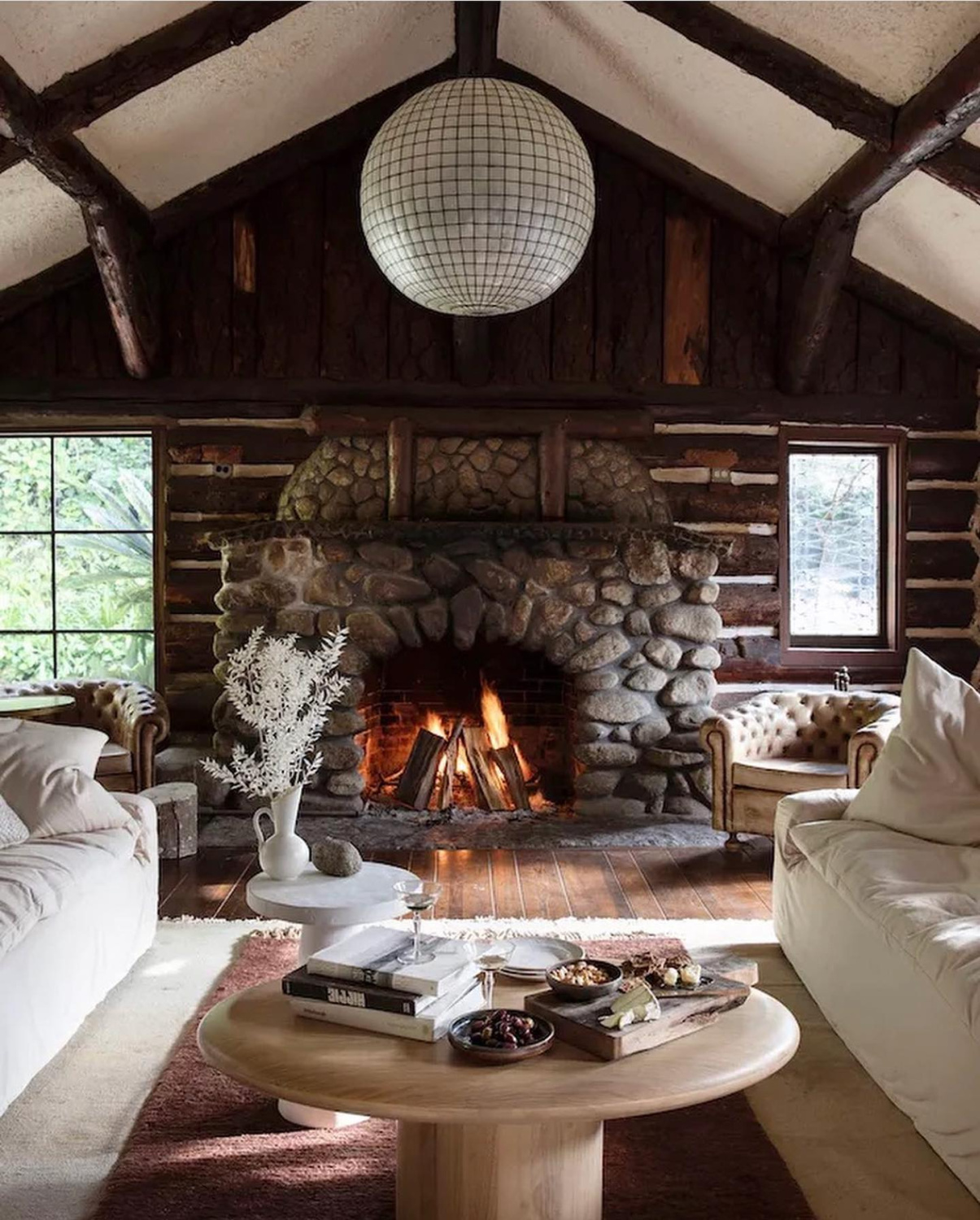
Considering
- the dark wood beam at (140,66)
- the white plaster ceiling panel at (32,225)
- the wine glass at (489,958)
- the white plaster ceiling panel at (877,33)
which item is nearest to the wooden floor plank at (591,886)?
the wine glass at (489,958)

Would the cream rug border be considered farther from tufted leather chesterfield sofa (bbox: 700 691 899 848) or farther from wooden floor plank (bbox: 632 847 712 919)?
tufted leather chesterfield sofa (bbox: 700 691 899 848)

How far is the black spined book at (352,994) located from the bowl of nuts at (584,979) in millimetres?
294

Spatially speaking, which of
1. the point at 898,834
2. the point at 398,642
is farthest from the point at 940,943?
the point at 398,642

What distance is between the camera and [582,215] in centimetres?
417

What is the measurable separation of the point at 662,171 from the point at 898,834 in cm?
470

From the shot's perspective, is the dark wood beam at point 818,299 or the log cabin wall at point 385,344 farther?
the log cabin wall at point 385,344

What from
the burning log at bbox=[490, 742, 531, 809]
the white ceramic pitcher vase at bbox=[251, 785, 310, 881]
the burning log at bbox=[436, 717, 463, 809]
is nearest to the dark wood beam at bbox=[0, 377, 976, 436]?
the burning log at bbox=[436, 717, 463, 809]

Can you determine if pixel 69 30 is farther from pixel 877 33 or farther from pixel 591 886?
pixel 591 886

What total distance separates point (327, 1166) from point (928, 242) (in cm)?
579

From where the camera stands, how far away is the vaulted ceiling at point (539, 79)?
511cm

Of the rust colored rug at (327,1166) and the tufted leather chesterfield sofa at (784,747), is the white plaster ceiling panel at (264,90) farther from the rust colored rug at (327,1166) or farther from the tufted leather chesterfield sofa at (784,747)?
the rust colored rug at (327,1166)

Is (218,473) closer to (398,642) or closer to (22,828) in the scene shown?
(398,642)

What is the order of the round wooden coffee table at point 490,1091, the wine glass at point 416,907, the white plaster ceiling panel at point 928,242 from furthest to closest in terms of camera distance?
the white plaster ceiling panel at point 928,242
the wine glass at point 416,907
the round wooden coffee table at point 490,1091

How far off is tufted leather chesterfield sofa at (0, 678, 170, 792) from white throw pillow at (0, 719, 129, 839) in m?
1.96
